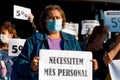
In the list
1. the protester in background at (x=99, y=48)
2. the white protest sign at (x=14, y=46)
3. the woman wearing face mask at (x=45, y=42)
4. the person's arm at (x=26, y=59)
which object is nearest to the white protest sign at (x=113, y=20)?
the protester in background at (x=99, y=48)

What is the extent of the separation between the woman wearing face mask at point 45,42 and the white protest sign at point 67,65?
67 millimetres

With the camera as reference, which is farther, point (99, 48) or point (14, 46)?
point (14, 46)

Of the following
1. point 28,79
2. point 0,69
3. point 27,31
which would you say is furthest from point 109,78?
point 27,31

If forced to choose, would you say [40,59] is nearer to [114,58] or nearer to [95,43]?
[114,58]

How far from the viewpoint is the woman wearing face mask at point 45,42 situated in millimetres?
4289

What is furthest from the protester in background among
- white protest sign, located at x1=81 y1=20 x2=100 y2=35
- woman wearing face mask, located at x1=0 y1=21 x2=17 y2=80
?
white protest sign, located at x1=81 y1=20 x2=100 y2=35

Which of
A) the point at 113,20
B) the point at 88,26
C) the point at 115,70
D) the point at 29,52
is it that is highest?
the point at 113,20

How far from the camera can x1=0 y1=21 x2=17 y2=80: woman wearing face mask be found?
6496 millimetres

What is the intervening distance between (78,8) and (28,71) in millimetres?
9616

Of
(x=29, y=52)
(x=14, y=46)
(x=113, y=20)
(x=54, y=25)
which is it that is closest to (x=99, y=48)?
(x=113, y=20)

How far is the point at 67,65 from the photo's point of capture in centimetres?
450

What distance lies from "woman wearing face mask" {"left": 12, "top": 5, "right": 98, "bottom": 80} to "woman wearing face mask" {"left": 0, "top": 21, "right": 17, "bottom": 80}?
6.98 feet

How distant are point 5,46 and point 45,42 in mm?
2627

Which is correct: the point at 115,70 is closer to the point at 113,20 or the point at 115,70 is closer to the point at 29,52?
the point at 29,52
